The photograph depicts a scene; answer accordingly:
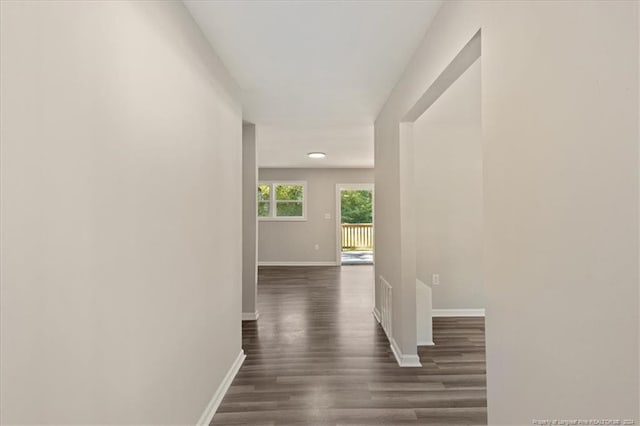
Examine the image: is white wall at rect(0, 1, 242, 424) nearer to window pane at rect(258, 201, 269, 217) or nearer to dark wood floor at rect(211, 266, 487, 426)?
dark wood floor at rect(211, 266, 487, 426)

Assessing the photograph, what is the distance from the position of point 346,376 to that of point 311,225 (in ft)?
19.4

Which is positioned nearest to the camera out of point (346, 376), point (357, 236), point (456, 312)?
point (346, 376)

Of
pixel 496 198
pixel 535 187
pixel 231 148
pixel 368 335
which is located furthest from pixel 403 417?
pixel 231 148

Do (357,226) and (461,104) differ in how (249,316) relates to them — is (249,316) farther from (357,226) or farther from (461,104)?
(357,226)

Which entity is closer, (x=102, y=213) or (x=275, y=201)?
(x=102, y=213)

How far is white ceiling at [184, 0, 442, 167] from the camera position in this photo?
1751 mm

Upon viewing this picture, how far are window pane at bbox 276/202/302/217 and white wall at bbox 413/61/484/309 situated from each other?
460 centimetres

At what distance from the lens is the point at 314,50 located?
7.19 feet

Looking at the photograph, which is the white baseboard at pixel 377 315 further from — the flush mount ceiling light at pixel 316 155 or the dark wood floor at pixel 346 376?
the flush mount ceiling light at pixel 316 155

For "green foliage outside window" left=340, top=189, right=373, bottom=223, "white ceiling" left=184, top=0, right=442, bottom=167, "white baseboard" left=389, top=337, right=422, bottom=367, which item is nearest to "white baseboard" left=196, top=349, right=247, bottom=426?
"white baseboard" left=389, top=337, right=422, bottom=367

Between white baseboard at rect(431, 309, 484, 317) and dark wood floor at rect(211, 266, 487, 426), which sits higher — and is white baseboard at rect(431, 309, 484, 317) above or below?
above

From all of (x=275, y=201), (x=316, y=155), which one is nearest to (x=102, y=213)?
(x=316, y=155)

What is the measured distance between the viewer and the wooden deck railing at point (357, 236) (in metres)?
11.0

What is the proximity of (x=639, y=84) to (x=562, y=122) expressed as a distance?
0.21 m
